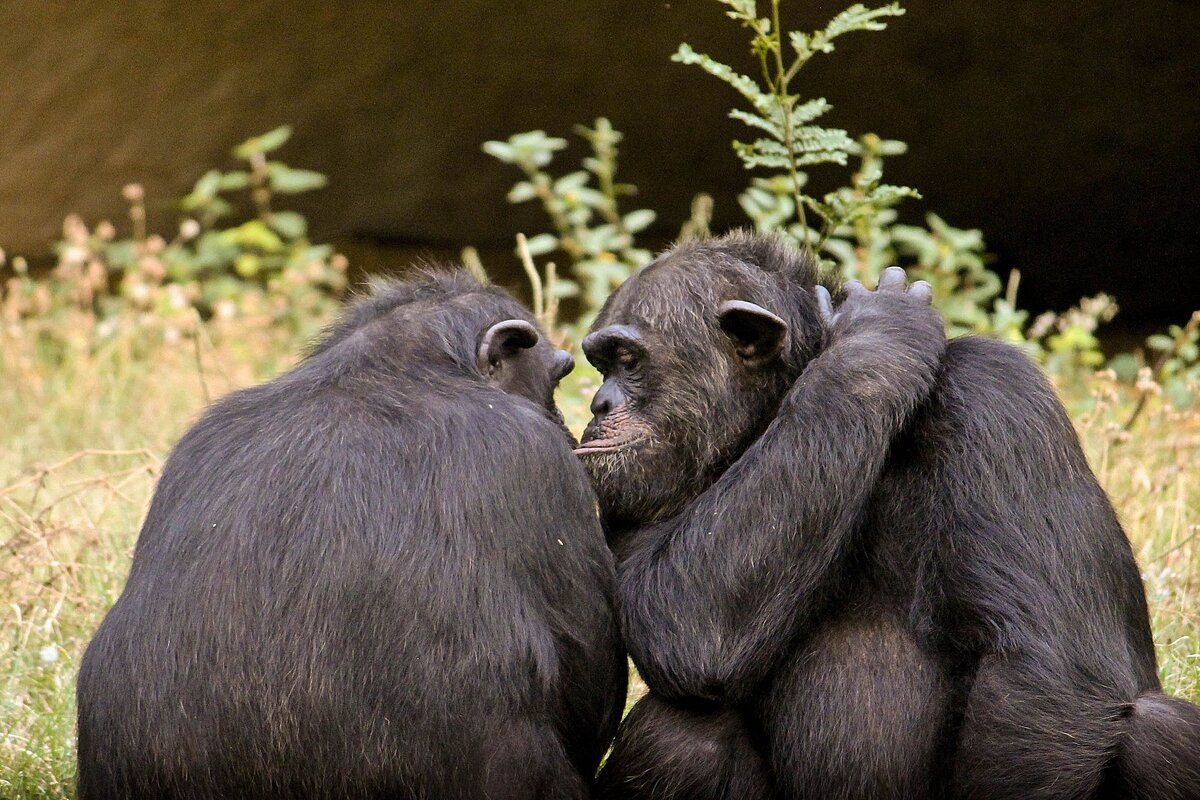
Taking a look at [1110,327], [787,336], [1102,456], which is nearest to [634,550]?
[787,336]

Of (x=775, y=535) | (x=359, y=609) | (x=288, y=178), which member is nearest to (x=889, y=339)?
(x=775, y=535)

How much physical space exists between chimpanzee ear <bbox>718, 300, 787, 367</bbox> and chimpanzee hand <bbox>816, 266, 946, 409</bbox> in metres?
0.14

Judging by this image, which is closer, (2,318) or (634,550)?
(634,550)

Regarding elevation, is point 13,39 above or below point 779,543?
below

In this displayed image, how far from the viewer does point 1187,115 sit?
8.75 meters

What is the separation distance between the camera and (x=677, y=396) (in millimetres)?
4207

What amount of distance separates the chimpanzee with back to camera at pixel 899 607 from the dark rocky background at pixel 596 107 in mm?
4113

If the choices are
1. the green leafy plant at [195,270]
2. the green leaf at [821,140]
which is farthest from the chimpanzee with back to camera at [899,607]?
the green leafy plant at [195,270]

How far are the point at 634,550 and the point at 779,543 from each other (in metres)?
0.53

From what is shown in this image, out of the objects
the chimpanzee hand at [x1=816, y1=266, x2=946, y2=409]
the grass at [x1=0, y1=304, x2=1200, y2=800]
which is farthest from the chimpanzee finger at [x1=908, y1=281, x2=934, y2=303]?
the grass at [x1=0, y1=304, x2=1200, y2=800]

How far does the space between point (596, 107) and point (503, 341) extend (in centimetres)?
568

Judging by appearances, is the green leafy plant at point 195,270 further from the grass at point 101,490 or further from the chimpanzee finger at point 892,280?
the chimpanzee finger at point 892,280

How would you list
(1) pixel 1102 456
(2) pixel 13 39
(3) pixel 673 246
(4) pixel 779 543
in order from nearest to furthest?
(4) pixel 779 543 → (3) pixel 673 246 → (1) pixel 1102 456 → (2) pixel 13 39

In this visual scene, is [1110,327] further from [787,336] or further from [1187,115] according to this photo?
[787,336]
